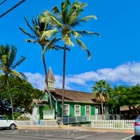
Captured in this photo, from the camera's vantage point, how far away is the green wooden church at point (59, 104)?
108 ft

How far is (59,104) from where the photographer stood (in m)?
33.2

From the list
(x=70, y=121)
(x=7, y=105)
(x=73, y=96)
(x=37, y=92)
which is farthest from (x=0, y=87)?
(x=70, y=121)

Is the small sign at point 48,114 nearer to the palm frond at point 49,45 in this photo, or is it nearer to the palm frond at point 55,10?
the palm frond at point 49,45

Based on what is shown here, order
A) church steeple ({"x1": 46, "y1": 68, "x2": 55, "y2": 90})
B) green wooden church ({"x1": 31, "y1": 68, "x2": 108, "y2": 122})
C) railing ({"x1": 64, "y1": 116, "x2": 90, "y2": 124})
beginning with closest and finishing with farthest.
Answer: railing ({"x1": 64, "y1": 116, "x2": 90, "y2": 124}) < green wooden church ({"x1": 31, "y1": 68, "x2": 108, "y2": 122}) < church steeple ({"x1": 46, "y1": 68, "x2": 55, "y2": 90})

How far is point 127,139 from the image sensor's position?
1516 cm

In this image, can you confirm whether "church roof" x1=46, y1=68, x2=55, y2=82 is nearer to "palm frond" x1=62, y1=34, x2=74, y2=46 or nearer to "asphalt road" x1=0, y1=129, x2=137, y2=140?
"palm frond" x1=62, y1=34, x2=74, y2=46

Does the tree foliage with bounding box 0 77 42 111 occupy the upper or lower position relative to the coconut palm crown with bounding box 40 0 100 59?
lower

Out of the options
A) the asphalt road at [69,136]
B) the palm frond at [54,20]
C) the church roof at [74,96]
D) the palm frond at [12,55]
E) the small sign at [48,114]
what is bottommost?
the asphalt road at [69,136]

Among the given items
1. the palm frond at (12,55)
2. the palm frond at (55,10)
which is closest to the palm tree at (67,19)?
the palm frond at (55,10)

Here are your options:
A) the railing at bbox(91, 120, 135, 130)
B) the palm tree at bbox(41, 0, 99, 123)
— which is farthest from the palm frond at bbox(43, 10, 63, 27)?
the railing at bbox(91, 120, 135, 130)

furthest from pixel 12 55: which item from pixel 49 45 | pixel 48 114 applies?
pixel 48 114

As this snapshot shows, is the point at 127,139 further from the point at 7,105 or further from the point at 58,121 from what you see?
the point at 7,105

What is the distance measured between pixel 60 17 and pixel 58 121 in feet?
38.8

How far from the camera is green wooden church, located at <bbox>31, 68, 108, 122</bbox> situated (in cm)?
3278
